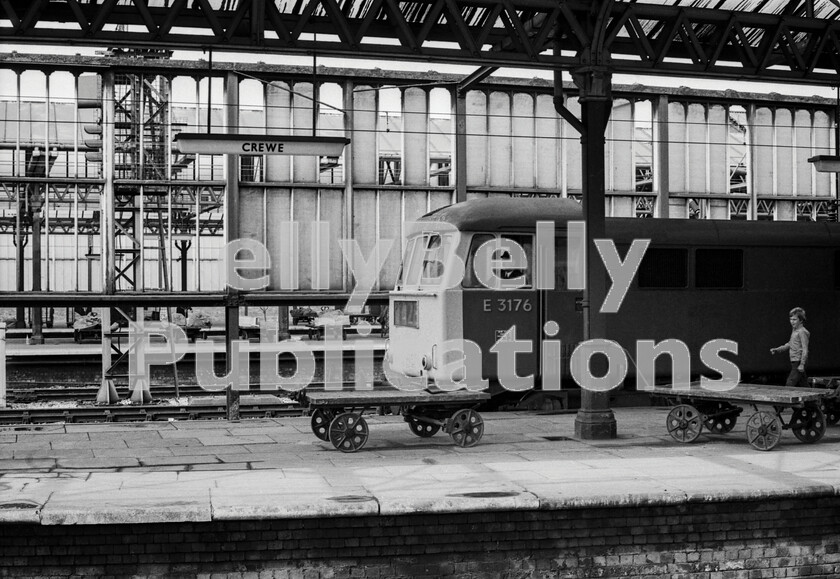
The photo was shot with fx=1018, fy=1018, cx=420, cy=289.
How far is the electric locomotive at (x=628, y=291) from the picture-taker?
1541 centimetres

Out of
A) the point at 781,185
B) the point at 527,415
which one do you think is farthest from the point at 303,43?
the point at 781,185

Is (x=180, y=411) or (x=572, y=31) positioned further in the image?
(x=180, y=411)

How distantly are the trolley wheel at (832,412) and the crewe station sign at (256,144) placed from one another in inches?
300

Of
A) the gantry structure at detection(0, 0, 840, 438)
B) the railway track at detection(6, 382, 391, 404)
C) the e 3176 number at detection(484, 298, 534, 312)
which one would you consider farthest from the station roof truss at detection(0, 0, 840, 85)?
the railway track at detection(6, 382, 391, 404)

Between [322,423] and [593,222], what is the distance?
4.31 metres

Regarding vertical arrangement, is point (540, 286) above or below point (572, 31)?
below

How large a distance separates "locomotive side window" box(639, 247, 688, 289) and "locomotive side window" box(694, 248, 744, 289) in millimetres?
240

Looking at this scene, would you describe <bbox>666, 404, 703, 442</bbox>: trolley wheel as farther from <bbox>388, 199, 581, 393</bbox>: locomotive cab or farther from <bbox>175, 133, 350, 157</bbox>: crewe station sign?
<bbox>175, 133, 350, 157</bbox>: crewe station sign

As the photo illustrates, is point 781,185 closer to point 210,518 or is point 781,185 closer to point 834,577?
point 834,577

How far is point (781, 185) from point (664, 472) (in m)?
13.3

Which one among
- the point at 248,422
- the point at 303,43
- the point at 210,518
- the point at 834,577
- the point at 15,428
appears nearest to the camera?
the point at 210,518

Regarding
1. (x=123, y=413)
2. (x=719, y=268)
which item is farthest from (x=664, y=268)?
(x=123, y=413)

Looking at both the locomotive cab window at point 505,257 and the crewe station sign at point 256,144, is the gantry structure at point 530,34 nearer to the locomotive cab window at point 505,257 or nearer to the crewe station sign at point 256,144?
the crewe station sign at point 256,144

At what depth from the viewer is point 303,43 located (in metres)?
12.1
